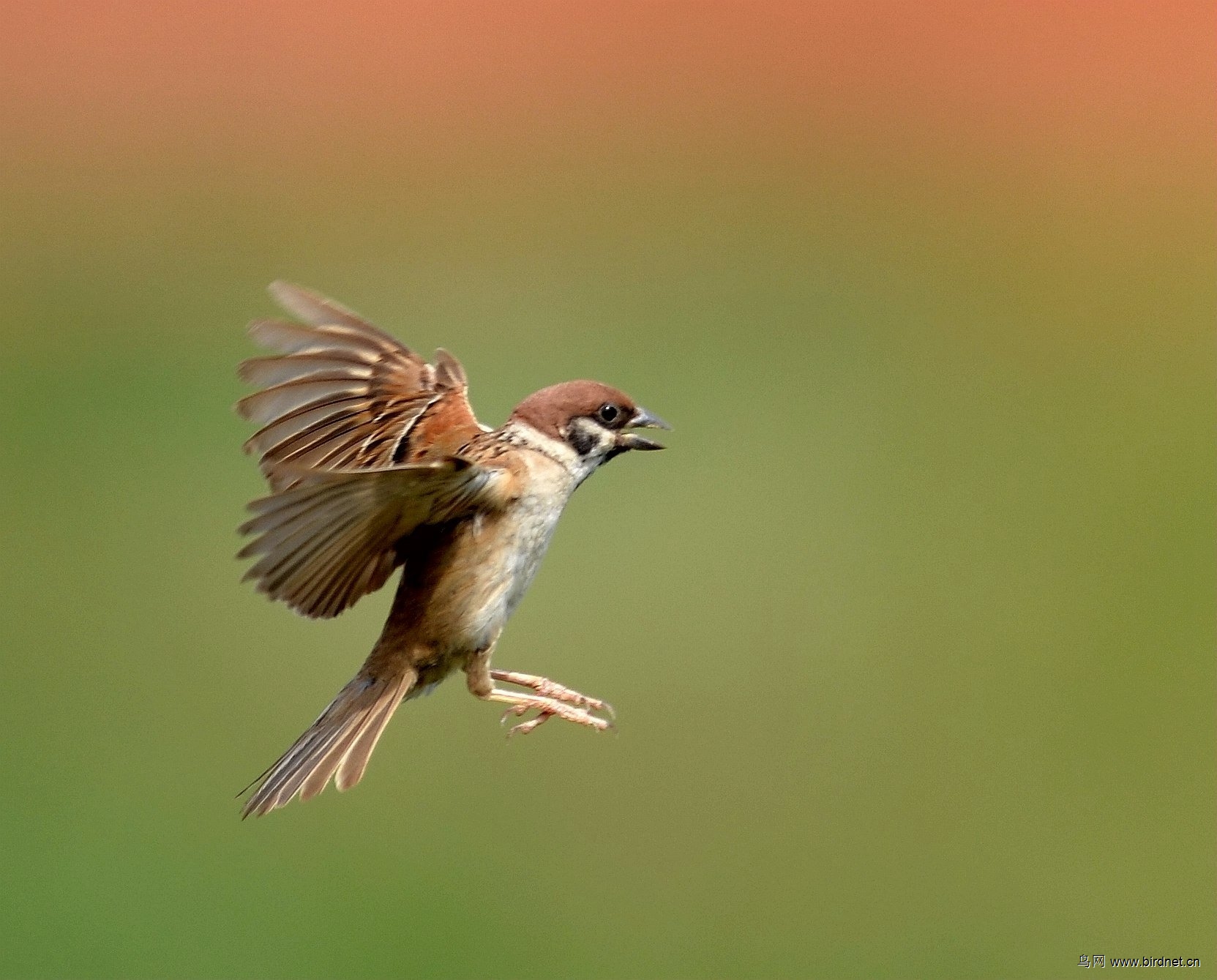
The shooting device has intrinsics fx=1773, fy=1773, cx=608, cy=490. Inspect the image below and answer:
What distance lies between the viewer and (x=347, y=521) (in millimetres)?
3197

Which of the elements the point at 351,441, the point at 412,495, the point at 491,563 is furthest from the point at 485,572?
the point at 351,441

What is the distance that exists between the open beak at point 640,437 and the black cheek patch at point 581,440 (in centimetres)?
7

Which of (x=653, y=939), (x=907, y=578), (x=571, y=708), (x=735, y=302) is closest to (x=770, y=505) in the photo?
(x=907, y=578)

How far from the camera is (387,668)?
3699 mm

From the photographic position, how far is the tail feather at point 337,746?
349 centimetres

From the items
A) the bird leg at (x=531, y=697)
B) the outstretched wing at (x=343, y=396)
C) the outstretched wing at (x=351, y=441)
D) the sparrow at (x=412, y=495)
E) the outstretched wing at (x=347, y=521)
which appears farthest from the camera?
the bird leg at (x=531, y=697)

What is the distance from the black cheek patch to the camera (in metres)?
3.62

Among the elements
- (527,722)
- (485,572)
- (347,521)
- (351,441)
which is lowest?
(527,722)

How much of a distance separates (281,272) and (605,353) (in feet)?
7.07

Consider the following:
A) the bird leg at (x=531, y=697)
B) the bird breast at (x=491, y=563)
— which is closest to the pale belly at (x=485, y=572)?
the bird breast at (x=491, y=563)

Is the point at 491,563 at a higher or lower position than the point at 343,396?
lower

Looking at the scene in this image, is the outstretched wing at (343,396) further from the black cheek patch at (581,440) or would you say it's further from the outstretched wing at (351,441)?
the black cheek patch at (581,440)

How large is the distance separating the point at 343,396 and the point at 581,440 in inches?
19.7

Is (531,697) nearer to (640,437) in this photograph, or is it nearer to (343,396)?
(640,437)
